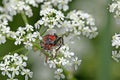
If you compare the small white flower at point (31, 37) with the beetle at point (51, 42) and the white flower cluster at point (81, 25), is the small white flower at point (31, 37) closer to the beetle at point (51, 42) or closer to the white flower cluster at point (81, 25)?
the beetle at point (51, 42)

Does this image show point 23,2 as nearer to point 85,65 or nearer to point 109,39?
point 109,39

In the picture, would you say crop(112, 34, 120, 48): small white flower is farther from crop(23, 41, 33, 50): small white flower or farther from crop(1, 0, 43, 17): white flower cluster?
crop(1, 0, 43, 17): white flower cluster

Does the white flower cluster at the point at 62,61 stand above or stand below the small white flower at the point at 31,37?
below

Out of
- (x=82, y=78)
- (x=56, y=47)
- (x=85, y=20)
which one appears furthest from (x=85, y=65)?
(x=56, y=47)

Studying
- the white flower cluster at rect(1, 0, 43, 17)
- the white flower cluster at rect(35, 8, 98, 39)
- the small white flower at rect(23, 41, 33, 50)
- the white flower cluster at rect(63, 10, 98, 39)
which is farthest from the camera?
the white flower cluster at rect(1, 0, 43, 17)

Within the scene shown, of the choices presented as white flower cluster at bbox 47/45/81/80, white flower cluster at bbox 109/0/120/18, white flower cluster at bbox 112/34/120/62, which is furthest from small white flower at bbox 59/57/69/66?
white flower cluster at bbox 109/0/120/18

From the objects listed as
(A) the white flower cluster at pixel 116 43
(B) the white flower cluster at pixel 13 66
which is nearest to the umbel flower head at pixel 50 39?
(B) the white flower cluster at pixel 13 66
